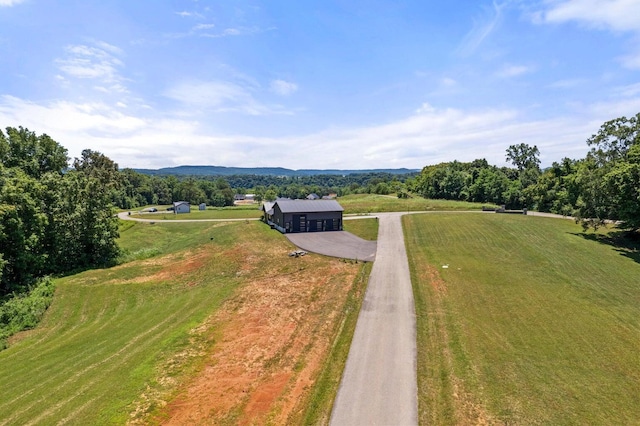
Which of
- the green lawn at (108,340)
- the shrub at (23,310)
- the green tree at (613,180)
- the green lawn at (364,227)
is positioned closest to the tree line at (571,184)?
the green tree at (613,180)

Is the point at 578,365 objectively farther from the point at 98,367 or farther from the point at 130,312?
the point at 130,312

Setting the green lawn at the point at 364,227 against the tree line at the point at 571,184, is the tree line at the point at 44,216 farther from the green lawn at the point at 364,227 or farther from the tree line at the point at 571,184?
the tree line at the point at 571,184

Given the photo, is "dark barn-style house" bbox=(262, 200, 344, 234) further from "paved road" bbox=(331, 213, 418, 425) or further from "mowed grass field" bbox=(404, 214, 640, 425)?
"paved road" bbox=(331, 213, 418, 425)

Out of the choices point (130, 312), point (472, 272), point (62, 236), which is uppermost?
point (62, 236)

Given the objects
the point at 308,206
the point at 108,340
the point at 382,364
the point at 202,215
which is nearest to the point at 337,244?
the point at 308,206

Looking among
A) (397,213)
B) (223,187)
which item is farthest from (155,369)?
(223,187)
